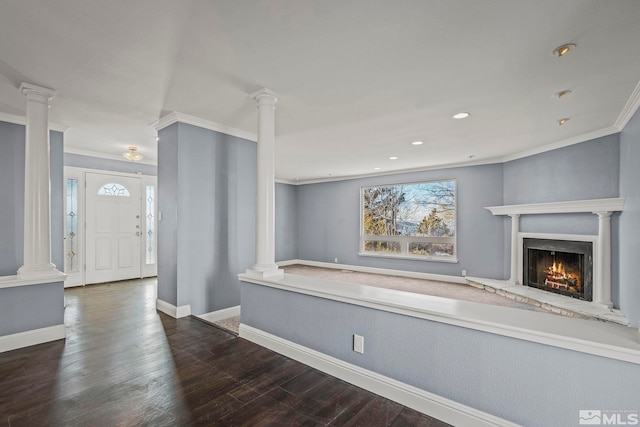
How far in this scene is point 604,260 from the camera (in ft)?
13.3

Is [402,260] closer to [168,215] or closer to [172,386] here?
[168,215]

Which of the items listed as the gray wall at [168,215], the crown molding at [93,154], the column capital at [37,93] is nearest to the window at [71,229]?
the crown molding at [93,154]

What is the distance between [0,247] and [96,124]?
1936 millimetres

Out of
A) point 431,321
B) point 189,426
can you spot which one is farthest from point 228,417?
point 431,321

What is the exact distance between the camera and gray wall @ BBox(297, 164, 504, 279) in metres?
6.07

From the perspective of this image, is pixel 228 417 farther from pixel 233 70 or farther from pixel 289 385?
pixel 233 70

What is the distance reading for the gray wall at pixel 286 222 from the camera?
8.81 metres

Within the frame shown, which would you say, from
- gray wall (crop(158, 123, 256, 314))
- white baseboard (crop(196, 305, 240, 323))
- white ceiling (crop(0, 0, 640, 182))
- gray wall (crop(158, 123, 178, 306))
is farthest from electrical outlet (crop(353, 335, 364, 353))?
gray wall (crop(158, 123, 178, 306))

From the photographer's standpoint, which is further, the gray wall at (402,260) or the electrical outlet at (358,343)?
the gray wall at (402,260)

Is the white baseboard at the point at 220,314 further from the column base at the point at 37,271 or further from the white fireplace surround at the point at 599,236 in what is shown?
the white fireplace surround at the point at 599,236

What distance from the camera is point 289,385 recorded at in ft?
7.60

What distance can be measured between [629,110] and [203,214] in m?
5.17

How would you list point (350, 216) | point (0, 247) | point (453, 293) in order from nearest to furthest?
point (0, 247)
point (453, 293)
point (350, 216)

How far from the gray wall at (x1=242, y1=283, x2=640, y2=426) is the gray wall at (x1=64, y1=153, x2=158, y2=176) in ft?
18.4
